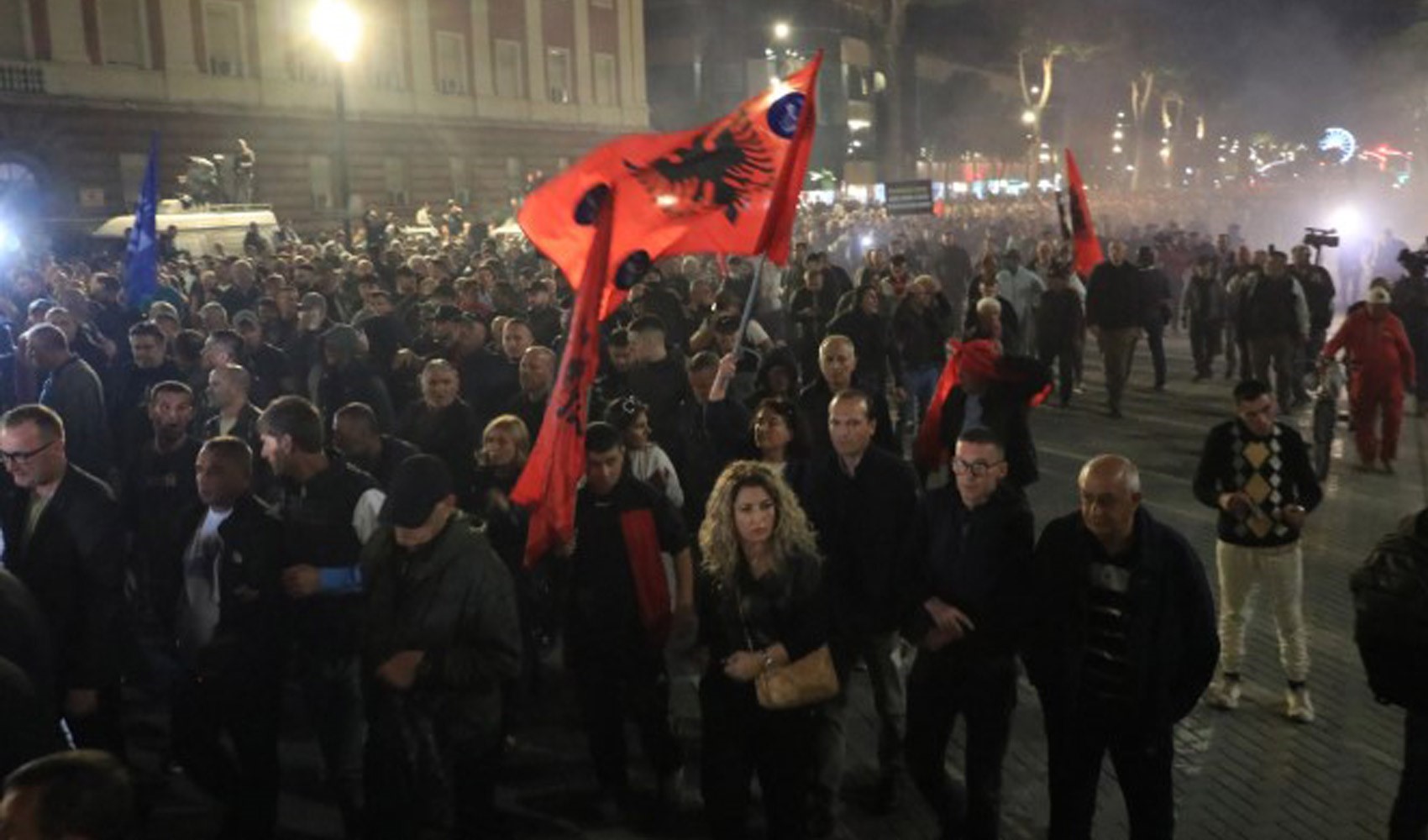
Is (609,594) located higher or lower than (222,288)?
lower

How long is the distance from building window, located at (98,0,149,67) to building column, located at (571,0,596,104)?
2071 cm

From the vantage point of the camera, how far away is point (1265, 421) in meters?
6.23

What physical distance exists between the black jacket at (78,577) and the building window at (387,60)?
130 feet

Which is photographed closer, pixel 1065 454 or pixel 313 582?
pixel 313 582

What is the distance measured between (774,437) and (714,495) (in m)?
1.48

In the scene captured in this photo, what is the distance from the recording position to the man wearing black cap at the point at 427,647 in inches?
174

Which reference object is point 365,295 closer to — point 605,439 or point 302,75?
point 605,439

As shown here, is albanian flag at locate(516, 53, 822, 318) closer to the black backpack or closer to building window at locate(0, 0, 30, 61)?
the black backpack

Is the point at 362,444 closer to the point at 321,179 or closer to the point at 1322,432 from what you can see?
the point at 1322,432

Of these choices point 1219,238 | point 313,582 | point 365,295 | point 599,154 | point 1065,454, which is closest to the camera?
point 313,582

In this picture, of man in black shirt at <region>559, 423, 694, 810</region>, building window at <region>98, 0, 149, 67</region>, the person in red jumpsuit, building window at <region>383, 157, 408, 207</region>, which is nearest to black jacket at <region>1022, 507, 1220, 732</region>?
man in black shirt at <region>559, 423, 694, 810</region>

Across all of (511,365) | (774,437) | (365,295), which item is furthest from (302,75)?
(774,437)

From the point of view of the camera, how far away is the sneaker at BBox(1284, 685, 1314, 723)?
20.3 ft

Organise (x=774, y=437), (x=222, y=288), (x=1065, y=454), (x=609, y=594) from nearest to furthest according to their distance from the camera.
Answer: (x=609, y=594)
(x=774, y=437)
(x=1065, y=454)
(x=222, y=288)
